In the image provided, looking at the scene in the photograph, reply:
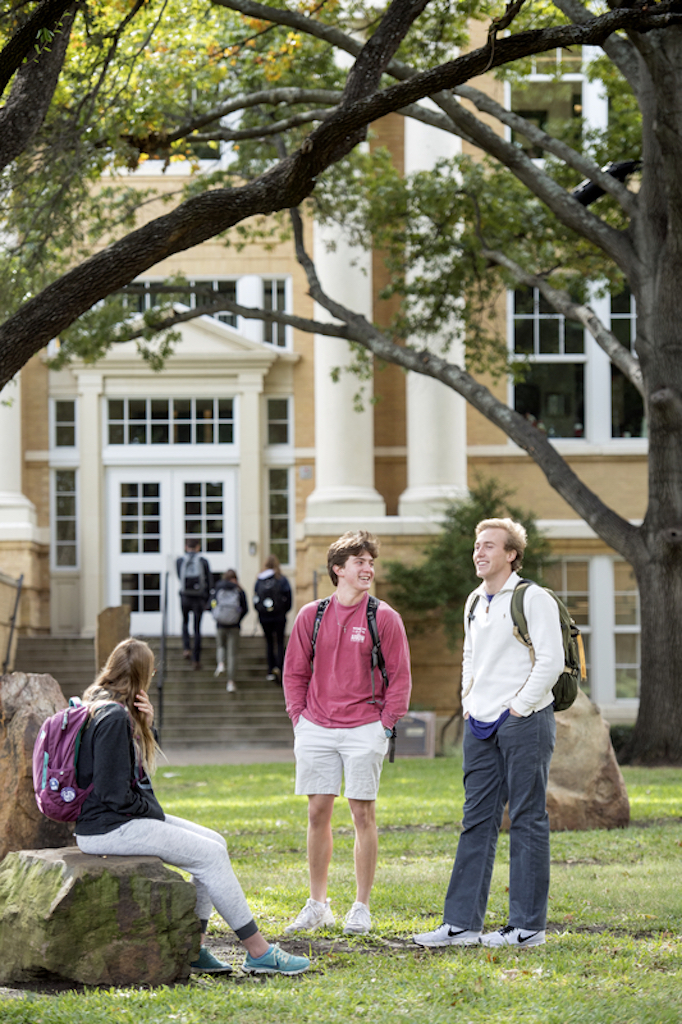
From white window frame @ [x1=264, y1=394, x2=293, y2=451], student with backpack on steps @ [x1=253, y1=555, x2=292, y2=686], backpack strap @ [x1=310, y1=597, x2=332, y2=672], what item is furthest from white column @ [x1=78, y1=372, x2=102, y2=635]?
backpack strap @ [x1=310, y1=597, x2=332, y2=672]

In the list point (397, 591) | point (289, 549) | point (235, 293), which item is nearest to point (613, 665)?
point (397, 591)

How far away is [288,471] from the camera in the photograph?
72.6 feet

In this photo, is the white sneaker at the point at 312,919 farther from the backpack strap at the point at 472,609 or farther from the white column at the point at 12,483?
the white column at the point at 12,483

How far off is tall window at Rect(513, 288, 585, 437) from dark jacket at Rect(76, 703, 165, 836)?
1740 centimetres

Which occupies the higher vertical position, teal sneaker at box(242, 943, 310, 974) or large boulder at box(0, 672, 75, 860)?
large boulder at box(0, 672, 75, 860)

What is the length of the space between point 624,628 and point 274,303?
8568 millimetres

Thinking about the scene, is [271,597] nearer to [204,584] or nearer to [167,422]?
[204,584]

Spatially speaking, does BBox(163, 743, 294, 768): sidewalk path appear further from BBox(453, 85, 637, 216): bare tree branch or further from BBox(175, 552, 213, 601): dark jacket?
BBox(453, 85, 637, 216): bare tree branch

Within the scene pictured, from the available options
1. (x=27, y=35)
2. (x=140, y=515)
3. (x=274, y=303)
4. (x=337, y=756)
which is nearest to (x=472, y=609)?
(x=337, y=756)

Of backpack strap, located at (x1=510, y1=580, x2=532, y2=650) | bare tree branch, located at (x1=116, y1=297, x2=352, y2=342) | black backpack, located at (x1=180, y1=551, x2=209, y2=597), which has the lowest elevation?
black backpack, located at (x1=180, y1=551, x2=209, y2=597)

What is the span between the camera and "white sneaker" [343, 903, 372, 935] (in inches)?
217

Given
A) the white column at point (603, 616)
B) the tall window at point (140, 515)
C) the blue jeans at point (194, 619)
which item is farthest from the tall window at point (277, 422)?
the white column at point (603, 616)

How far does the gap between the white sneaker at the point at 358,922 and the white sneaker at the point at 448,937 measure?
0.93 feet

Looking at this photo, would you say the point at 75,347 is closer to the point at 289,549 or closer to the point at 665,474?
the point at 289,549
